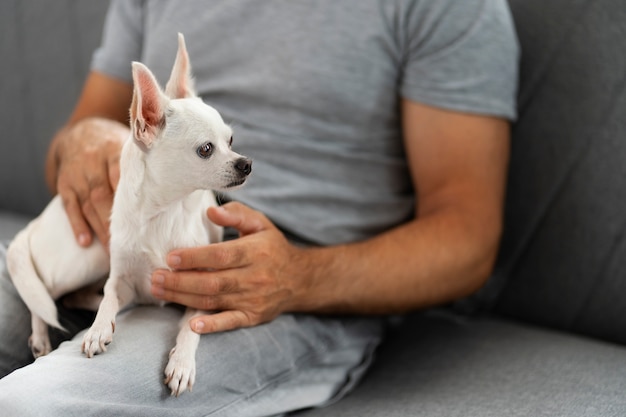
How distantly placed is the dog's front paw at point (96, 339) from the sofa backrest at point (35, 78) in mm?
924

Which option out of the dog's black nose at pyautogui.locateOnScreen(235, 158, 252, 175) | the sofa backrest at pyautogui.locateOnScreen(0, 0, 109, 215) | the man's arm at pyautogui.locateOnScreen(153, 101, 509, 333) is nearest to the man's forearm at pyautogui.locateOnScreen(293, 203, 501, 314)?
the man's arm at pyautogui.locateOnScreen(153, 101, 509, 333)

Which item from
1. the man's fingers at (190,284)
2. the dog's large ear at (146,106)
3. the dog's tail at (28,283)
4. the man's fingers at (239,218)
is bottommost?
the dog's tail at (28,283)

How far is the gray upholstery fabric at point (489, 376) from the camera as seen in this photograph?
89 centimetres

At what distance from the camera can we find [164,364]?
81cm

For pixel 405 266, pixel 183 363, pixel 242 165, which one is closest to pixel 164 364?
pixel 183 363

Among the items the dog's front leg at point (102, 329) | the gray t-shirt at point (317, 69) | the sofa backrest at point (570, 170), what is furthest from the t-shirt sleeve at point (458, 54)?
the dog's front leg at point (102, 329)

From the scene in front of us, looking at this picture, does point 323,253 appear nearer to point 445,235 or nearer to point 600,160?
point 445,235

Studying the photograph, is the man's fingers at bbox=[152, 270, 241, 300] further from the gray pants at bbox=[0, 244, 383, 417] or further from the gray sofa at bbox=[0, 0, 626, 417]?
the gray sofa at bbox=[0, 0, 626, 417]

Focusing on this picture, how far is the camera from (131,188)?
2.46ft

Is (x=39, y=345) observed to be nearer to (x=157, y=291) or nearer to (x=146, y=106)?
(x=157, y=291)

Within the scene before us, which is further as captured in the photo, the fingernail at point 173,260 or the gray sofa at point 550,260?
the gray sofa at point 550,260

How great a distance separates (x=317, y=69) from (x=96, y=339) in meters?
0.51

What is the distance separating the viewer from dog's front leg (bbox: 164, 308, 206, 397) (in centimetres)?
78

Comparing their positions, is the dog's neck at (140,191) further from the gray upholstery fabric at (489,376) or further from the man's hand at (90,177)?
the gray upholstery fabric at (489,376)
